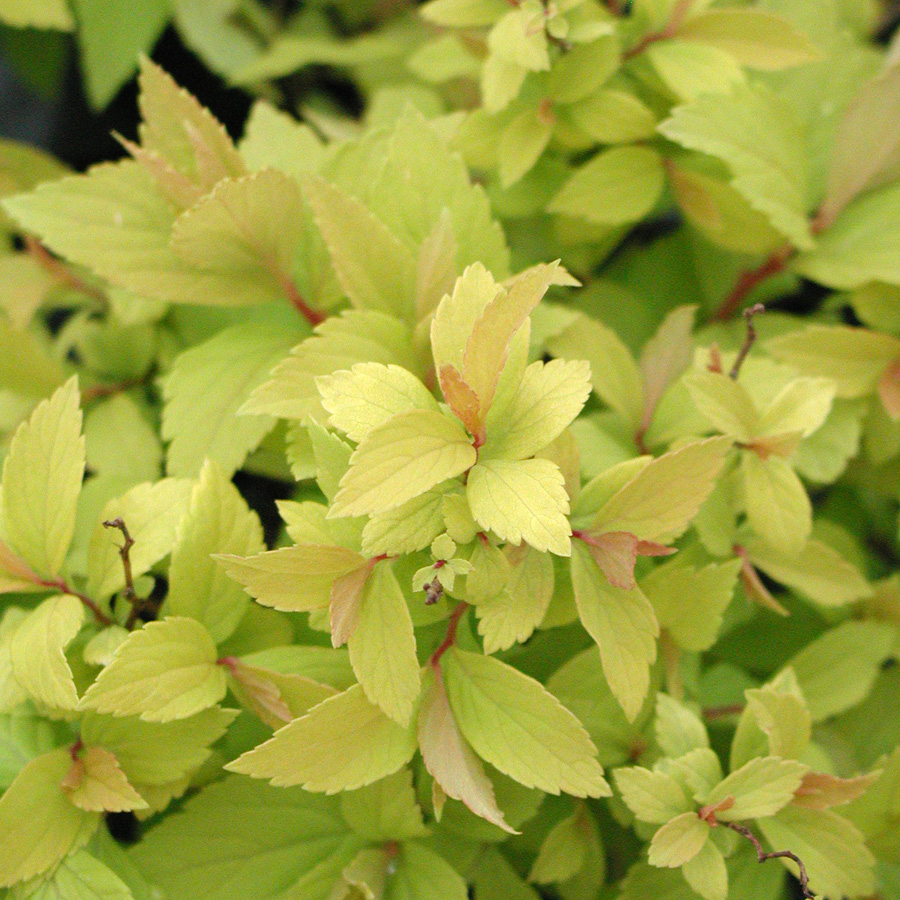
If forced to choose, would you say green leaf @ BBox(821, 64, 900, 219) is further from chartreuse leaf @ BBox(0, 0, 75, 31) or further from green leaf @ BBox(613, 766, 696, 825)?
chartreuse leaf @ BBox(0, 0, 75, 31)

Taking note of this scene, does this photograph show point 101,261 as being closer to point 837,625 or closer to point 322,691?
point 322,691

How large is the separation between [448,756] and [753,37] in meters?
0.71

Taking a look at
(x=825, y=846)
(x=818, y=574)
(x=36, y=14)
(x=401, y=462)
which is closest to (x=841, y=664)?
(x=818, y=574)

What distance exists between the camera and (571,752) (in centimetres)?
53

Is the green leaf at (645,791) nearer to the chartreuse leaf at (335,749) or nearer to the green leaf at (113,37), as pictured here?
the chartreuse leaf at (335,749)

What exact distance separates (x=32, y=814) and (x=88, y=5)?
955mm

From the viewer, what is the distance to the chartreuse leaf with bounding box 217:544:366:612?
500 millimetres

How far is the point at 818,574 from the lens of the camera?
0.74m

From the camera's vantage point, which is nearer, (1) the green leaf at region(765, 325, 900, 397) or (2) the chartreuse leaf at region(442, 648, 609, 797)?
(2) the chartreuse leaf at region(442, 648, 609, 797)

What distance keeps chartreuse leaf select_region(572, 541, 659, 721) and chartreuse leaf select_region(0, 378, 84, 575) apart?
36 centimetres

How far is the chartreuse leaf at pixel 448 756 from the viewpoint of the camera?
51cm

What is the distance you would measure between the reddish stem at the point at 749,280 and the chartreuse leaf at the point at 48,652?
0.71 metres

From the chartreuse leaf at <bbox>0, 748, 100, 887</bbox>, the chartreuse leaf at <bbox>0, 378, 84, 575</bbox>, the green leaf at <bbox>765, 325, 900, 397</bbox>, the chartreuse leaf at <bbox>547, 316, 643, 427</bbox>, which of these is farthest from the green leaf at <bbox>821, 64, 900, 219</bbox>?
the chartreuse leaf at <bbox>0, 748, 100, 887</bbox>

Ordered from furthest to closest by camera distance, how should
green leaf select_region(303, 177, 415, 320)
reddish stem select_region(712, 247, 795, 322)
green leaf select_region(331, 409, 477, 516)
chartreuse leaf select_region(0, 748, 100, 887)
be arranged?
reddish stem select_region(712, 247, 795, 322)
green leaf select_region(303, 177, 415, 320)
chartreuse leaf select_region(0, 748, 100, 887)
green leaf select_region(331, 409, 477, 516)
